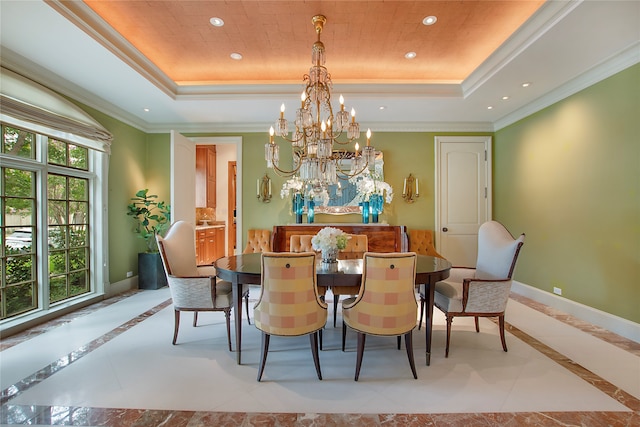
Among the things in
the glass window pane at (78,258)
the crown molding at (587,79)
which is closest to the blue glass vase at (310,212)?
the glass window pane at (78,258)

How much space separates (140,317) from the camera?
10.8 ft

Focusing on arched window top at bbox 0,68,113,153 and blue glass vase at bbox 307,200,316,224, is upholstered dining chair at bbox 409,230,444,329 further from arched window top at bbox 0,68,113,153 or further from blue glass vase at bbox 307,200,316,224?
arched window top at bbox 0,68,113,153

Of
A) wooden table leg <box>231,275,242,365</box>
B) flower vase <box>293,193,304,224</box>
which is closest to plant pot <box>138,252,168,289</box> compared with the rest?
flower vase <box>293,193,304,224</box>

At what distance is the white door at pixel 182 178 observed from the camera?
4.05m

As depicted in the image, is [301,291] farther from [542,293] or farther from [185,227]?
[542,293]

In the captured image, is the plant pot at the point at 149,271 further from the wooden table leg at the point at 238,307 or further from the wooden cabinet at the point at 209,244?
the wooden table leg at the point at 238,307

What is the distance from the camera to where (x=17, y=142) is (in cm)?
300

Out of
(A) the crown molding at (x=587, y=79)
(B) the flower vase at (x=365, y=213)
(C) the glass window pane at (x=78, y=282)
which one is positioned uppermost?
(A) the crown molding at (x=587, y=79)

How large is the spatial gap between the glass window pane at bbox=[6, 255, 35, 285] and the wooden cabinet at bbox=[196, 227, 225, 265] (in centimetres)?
261

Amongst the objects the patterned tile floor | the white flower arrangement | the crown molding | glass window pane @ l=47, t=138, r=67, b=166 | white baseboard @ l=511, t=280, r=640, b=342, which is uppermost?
the crown molding

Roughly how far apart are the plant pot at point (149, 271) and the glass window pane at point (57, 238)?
3.47 ft

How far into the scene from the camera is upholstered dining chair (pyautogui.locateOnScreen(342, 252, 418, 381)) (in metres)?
2.00

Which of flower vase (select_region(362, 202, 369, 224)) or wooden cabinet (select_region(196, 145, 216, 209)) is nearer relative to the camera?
flower vase (select_region(362, 202, 369, 224))

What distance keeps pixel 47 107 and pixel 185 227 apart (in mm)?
1891
